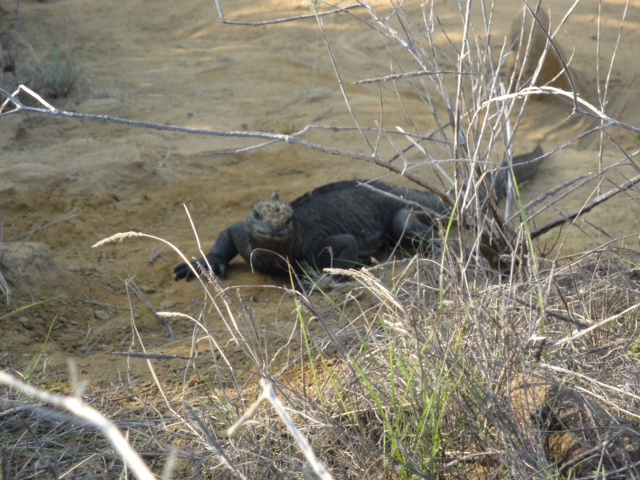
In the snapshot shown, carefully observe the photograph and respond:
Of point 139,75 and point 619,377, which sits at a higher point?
point 619,377

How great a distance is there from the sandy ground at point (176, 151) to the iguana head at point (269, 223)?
0.34 m

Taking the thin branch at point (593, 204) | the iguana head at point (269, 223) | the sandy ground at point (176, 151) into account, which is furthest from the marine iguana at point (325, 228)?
the thin branch at point (593, 204)

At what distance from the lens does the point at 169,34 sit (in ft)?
40.5

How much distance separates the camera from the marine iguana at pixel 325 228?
5984mm

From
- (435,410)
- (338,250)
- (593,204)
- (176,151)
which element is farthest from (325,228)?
(435,410)

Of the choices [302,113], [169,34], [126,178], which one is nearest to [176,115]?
[302,113]

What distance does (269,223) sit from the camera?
5.92 metres

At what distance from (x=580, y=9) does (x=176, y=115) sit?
638 centimetres

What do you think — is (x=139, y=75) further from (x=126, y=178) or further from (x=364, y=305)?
(x=364, y=305)

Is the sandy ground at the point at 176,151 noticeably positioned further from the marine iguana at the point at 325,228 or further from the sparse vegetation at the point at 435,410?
the sparse vegetation at the point at 435,410

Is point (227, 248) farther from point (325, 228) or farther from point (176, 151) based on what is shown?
point (176, 151)

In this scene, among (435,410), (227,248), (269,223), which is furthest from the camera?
(227,248)

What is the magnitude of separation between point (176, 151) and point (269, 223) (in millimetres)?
2213

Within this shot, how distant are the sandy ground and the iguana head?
0.34m
